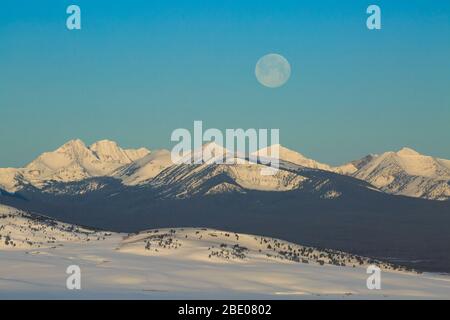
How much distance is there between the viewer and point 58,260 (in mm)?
51125

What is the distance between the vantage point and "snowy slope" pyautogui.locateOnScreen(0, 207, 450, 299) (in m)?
38.1

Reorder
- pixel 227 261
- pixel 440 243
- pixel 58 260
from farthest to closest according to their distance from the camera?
pixel 440 243
pixel 227 261
pixel 58 260

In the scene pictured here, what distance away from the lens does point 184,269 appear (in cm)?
4797

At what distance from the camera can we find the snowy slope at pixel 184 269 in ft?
125

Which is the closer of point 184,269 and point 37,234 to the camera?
point 184,269

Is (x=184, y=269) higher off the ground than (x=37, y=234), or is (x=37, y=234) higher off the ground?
(x=37, y=234)

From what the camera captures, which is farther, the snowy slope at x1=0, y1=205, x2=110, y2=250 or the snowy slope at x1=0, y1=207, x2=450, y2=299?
the snowy slope at x1=0, y1=205, x2=110, y2=250

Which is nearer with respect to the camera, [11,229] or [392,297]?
[392,297]

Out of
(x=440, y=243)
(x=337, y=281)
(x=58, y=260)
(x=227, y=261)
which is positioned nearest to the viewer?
(x=337, y=281)

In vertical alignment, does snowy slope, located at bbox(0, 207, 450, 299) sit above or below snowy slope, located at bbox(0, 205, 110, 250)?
below
